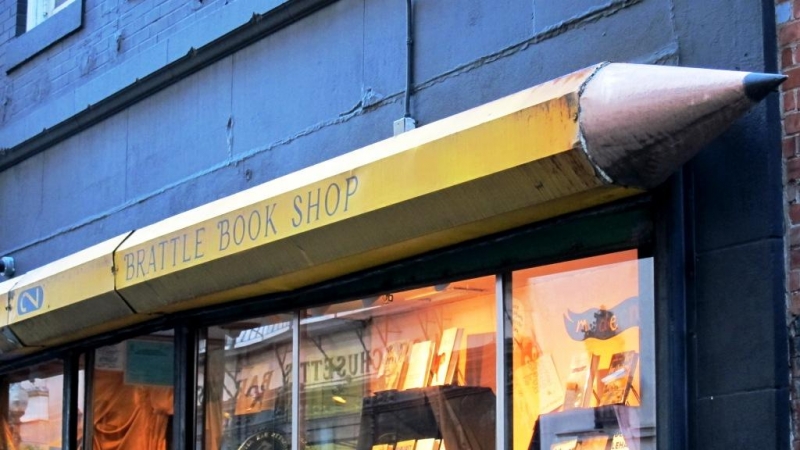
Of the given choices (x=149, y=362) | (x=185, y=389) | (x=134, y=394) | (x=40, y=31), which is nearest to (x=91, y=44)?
(x=40, y=31)

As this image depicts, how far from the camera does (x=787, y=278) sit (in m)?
4.13

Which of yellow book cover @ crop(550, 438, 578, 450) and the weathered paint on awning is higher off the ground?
the weathered paint on awning

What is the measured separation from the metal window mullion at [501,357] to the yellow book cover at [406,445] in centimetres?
68

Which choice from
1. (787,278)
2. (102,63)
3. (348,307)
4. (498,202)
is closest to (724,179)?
(787,278)

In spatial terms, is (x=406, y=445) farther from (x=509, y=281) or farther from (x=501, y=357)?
(x=509, y=281)

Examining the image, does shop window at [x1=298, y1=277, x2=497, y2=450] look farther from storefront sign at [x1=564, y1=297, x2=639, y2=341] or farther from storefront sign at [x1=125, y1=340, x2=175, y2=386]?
storefront sign at [x1=125, y1=340, x2=175, y2=386]

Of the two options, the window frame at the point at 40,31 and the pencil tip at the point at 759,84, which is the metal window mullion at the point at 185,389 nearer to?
the window frame at the point at 40,31

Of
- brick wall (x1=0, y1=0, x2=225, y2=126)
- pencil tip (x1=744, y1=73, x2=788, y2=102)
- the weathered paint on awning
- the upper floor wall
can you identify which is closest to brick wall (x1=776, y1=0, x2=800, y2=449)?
the upper floor wall

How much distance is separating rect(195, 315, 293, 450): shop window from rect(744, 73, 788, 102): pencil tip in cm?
338

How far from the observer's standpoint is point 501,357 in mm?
5250

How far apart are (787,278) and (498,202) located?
1.13m

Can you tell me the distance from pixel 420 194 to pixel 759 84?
1.57m

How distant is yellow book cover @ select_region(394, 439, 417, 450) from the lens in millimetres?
5748

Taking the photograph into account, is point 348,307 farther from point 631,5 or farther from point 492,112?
point 631,5
